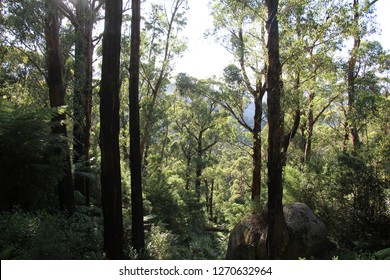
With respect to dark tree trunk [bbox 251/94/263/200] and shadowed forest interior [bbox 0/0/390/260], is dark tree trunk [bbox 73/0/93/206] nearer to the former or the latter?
shadowed forest interior [bbox 0/0/390/260]

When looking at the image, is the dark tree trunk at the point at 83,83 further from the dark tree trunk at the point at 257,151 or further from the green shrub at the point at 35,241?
the dark tree trunk at the point at 257,151

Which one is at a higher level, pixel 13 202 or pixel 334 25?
pixel 334 25

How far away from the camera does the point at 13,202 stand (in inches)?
273

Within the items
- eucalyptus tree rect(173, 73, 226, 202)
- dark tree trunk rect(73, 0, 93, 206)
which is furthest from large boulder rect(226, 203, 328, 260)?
eucalyptus tree rect(173, 73, 226, 202)

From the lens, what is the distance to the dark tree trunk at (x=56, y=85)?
8711 millimetres

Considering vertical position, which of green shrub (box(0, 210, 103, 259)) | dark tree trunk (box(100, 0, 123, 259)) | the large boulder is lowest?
the large boulder

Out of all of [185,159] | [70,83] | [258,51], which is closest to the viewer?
[70,83]

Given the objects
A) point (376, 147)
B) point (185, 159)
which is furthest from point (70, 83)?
point (185, 159)

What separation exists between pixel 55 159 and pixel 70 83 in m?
6.74

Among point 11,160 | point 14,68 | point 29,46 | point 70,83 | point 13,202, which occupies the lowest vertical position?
point 13,202

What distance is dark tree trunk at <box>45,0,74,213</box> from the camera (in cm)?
871

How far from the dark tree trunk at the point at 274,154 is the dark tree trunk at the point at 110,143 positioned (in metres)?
3.06

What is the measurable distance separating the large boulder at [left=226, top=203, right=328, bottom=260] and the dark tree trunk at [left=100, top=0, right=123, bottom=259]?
15.2 feet

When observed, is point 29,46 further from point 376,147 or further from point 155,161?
point 155,161
